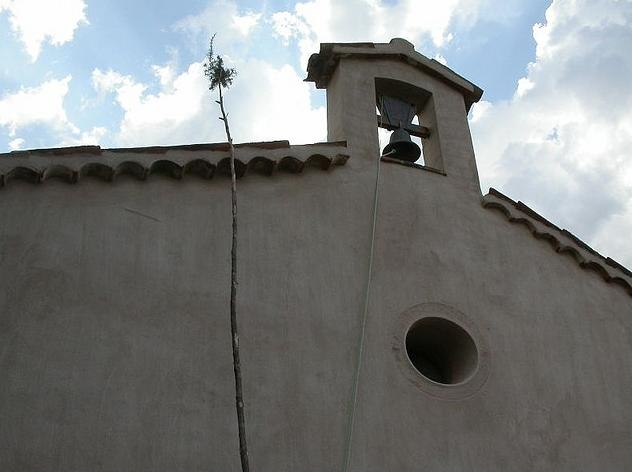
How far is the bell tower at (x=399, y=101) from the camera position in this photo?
9.71 metres

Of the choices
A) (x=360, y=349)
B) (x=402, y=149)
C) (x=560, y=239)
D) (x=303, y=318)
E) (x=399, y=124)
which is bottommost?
(x=360, y=349)

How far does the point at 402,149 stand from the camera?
995 centimetres

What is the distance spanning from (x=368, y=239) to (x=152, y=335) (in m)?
2.52

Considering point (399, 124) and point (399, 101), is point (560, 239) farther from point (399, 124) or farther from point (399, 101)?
point (399, 101)

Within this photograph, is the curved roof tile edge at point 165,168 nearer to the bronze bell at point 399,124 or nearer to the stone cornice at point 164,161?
the stone cornice at point 164,161

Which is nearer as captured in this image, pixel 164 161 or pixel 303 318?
pixel 303 318

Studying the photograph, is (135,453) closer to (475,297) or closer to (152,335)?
(152,335)

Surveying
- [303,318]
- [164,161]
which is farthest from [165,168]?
[303,318]

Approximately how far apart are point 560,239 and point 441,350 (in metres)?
2.05

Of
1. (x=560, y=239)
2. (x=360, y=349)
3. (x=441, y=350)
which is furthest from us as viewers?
(x=560, y=239)

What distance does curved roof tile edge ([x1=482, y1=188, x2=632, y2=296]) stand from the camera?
9.30 m

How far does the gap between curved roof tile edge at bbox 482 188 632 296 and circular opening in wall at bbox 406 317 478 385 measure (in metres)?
1.81

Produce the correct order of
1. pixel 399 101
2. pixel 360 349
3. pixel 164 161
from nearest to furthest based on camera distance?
1. pixel 360 349
2. pixel 164 161
3. pixel 399 101

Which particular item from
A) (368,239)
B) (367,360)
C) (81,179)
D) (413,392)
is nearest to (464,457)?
(413,392)
